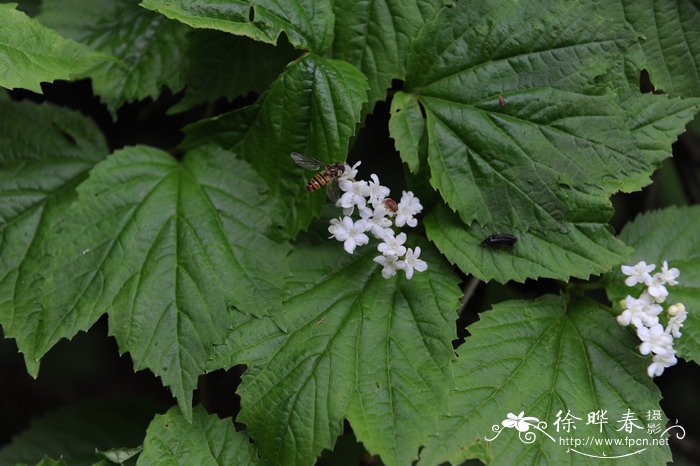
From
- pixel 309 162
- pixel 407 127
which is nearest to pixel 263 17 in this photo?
pixel 309 162

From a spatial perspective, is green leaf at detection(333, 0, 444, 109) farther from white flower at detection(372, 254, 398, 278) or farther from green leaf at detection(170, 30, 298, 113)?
→ white flower at detection(372, 254, 398, 278)

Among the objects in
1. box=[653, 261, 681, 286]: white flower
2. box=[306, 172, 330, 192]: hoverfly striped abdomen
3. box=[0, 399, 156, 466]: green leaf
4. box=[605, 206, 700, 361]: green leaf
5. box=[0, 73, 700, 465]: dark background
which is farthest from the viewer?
box=[0, 73, 700, 465]: dark background

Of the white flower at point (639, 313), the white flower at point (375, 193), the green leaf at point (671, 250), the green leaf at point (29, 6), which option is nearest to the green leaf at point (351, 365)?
the white flower at point (375, 193)

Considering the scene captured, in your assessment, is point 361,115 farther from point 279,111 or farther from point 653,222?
point 653,222

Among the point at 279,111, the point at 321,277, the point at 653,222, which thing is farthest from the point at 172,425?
the point at 653,222

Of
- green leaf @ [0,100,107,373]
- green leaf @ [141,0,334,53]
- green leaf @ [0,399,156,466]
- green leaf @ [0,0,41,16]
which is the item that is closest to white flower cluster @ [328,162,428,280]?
green leaf @ [141,0,334,53]

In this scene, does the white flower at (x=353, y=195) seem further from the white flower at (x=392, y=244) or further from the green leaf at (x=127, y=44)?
the green leaf at (x=127, y=44)
